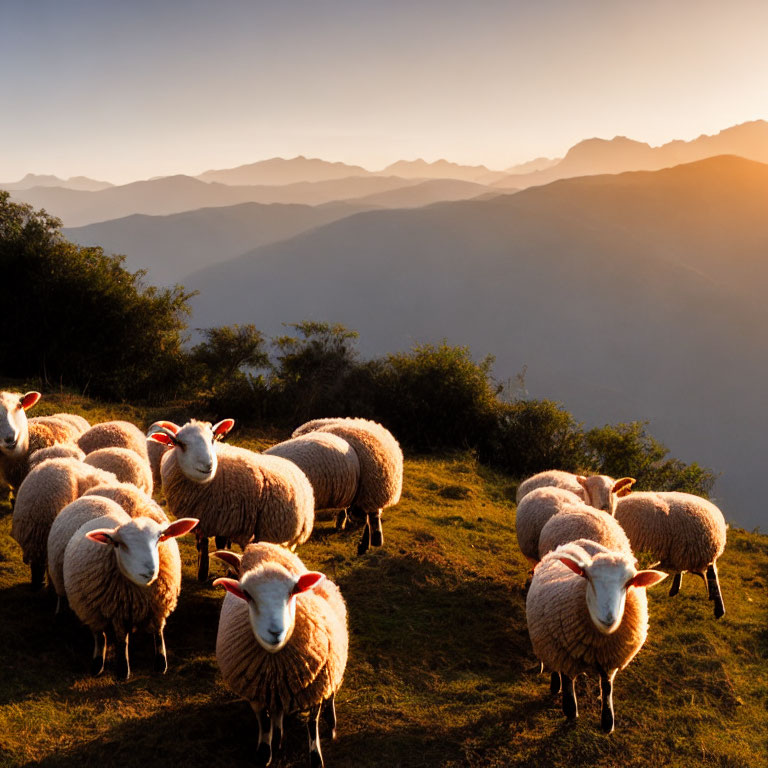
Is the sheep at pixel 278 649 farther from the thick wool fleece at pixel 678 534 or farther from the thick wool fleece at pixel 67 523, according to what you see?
the thick wool fleece at pixel 678 534

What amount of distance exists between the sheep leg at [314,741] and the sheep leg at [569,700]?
247 centimetres

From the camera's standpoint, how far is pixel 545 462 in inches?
764

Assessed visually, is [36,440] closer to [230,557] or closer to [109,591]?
[109,591]

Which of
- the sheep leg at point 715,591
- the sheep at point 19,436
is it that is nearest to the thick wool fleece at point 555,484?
the sheep leg at point 715,591

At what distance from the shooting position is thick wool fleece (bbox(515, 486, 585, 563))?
337 inches

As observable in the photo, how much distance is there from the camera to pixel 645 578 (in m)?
5.42

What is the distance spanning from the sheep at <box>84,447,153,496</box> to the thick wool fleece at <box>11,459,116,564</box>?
2.62 feet

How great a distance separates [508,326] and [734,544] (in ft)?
371

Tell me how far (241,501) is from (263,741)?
292 centimetres

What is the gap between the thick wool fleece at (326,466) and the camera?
29.1ft

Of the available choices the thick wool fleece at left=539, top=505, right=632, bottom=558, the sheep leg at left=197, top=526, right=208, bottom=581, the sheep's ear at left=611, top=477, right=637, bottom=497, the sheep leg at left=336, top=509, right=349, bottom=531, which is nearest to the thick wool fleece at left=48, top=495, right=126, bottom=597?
the sheep leg at left=197, top=526, right=208, bottom=581

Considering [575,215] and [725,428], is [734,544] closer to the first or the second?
[725,428]

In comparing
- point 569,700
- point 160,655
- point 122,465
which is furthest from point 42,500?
point 569,700

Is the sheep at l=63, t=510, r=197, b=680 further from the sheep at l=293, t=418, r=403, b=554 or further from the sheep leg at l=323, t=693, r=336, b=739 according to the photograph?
the sheep at l=293, t=418, r=403, b=554
